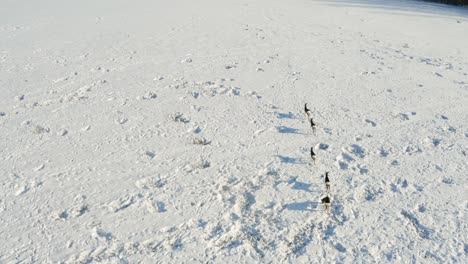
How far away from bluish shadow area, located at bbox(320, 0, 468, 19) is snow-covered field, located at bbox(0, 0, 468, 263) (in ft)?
17.2

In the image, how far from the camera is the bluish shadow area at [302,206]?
16.3ft

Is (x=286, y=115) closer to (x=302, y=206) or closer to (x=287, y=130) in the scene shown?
(x=287, y=130)

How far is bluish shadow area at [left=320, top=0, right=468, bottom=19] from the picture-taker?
15844 mm

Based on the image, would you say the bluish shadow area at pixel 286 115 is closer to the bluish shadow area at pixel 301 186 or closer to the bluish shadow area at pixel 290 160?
the bluish shadow area at pixel 290 160

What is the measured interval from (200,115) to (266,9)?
32.4 feet

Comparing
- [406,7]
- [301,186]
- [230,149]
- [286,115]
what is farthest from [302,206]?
[406,7]

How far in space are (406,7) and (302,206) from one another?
14.9 metres

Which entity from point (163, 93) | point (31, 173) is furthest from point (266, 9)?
point (31, 173)

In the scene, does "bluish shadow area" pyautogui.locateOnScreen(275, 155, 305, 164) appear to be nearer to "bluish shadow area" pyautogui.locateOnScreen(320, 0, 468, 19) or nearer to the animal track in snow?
the animal track in snow

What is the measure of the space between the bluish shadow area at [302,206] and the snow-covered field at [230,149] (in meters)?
0.02

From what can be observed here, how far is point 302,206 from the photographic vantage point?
5.02 m

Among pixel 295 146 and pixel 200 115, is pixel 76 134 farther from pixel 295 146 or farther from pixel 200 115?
pixel 295 146

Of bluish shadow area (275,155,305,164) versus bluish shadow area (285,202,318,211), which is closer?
bluish shadow area (285,202,318,211)

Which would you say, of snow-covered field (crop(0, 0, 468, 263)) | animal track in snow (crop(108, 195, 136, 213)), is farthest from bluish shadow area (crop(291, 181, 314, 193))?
animal track in snow (crop(108, 195, 136, 213))
